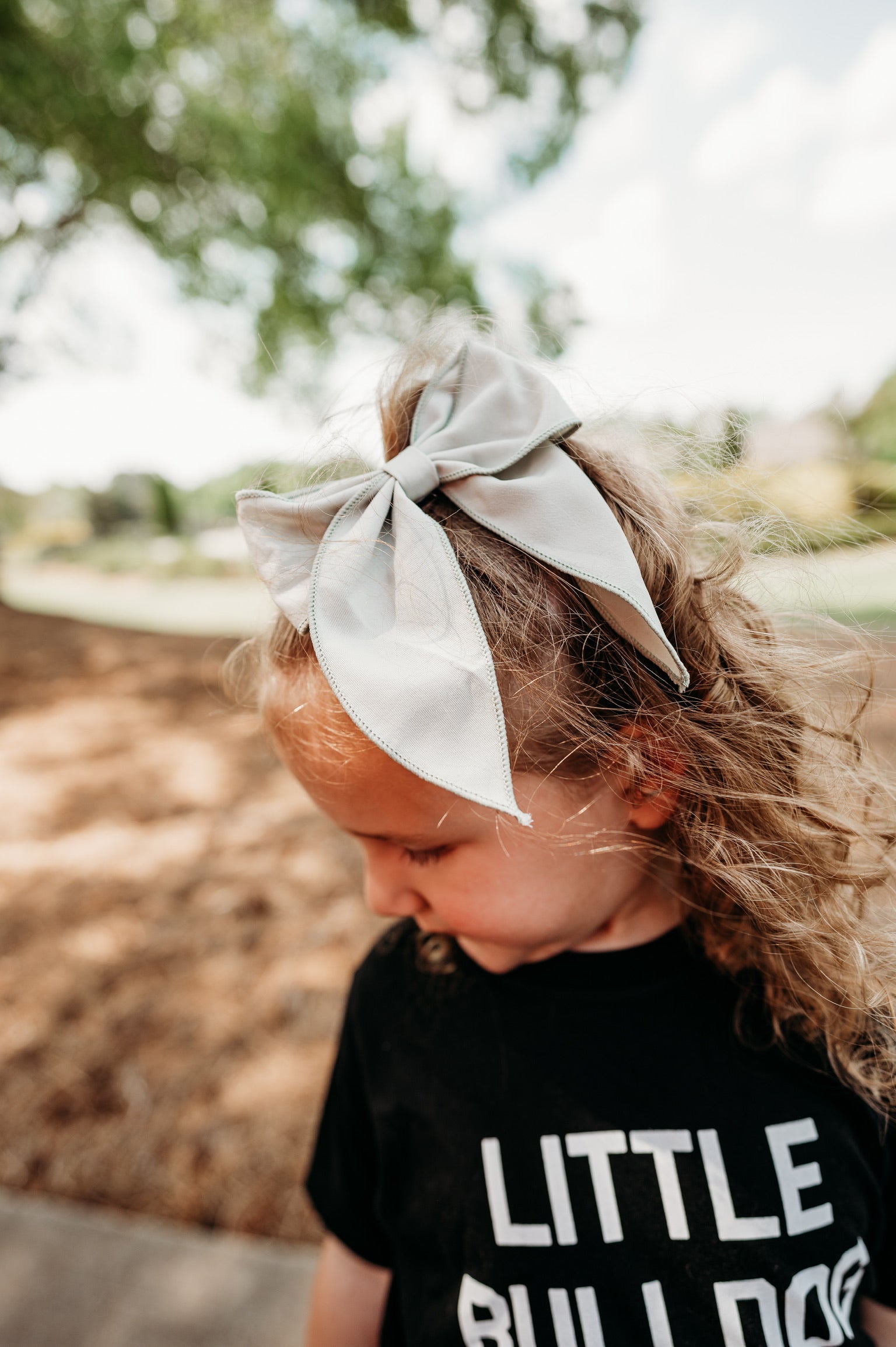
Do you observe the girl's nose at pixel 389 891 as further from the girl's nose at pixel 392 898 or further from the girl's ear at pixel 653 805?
the girl's ear at pixel 653 805

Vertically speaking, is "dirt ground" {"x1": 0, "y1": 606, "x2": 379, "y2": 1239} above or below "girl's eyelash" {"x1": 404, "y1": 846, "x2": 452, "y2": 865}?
below

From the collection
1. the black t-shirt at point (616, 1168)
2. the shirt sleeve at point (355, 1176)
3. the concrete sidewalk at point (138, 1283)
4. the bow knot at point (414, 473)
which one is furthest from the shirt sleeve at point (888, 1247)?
the concrete sidewalk at point (138, 1283)

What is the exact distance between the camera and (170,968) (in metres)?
3.07

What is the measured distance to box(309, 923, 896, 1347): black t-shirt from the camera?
2.92ft

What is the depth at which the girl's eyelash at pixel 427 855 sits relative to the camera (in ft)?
2.96

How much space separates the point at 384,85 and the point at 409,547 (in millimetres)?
9078

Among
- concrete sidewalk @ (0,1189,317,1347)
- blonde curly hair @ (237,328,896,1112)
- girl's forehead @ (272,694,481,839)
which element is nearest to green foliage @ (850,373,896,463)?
blonde curly hair @ (237,328,896,1112)

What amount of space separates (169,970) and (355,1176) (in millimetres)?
2188

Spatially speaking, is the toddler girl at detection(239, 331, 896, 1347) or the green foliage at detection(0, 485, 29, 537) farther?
the green foliage at detection(0, 485, 29, 537)

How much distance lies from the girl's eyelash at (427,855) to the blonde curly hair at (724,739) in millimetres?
147

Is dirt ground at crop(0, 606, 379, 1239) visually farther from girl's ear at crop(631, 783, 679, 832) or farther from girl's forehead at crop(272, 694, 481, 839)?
girl's ear at crop(631, 783, 679, 832)

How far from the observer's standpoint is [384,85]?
308 inches

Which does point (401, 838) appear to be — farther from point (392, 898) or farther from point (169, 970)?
point (169, 970)

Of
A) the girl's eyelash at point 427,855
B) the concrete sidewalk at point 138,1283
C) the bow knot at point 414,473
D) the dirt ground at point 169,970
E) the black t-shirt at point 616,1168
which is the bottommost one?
the dirt ground at point 169,970
